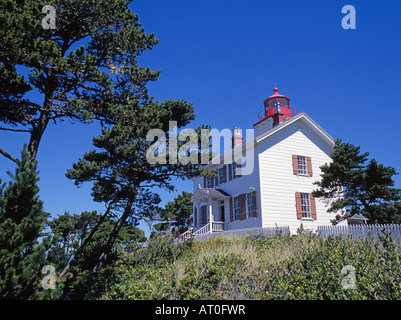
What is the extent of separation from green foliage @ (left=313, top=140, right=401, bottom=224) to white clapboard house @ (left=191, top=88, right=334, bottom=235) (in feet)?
9.98

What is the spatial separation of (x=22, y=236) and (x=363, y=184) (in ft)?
50.8

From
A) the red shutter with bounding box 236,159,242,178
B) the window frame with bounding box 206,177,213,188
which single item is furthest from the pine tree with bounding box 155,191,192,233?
the red shutter with bounding box 236,159,242,178

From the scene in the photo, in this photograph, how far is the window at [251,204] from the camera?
60.5 feet

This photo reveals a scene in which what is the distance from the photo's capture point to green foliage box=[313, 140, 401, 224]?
13852 mm

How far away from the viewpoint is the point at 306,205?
1948 cm

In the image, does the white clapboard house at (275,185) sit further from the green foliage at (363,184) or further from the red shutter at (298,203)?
the green foliage at (363,184)

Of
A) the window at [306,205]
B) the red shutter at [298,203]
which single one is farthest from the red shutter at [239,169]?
the window at [306,205]

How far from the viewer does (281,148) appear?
1991cm

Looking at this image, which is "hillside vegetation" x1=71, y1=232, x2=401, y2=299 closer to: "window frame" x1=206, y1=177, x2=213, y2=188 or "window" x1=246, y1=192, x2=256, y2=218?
"window" x1=246, y1=192, x2=256, y2=218

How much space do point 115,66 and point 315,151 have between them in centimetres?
1621

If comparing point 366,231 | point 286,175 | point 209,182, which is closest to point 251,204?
point 286,175

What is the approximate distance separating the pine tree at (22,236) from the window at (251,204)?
15074 mm
